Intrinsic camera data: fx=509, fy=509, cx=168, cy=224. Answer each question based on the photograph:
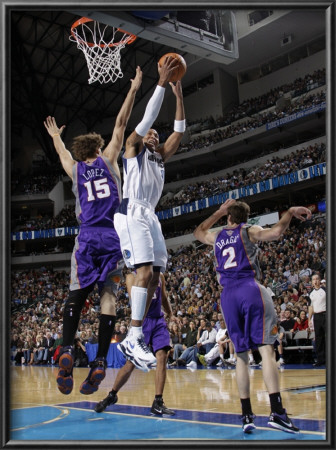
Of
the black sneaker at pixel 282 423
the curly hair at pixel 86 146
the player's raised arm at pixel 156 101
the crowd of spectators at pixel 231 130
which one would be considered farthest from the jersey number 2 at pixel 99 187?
the crowd of spectators at pixel 231 130

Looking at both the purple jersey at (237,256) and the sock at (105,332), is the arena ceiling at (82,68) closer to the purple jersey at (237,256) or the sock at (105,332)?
the purple jersey at (237,256)

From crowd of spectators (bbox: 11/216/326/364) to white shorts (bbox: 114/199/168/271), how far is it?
447 cm

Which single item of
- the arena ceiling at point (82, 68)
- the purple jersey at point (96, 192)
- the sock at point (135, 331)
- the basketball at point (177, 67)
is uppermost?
the arena ceiling at point (82, 68)

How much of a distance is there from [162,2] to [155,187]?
156cm

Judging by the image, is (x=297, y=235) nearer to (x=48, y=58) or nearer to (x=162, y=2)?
(x=162, y=2)

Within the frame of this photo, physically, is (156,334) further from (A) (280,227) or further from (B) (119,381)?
(A) (280,227)

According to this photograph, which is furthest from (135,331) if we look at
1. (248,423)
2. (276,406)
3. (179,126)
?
(179,126)

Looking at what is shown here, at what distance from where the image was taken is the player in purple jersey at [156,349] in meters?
4.80

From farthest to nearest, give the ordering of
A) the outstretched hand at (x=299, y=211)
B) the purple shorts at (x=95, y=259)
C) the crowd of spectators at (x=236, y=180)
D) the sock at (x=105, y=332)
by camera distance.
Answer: the crowd of spectators at (x=236, y=180), the purple shorts at (x=95, y=259), the sock at (x=105, y=332), the outstretched hand at (x=299, y=211)

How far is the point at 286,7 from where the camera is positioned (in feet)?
13.8

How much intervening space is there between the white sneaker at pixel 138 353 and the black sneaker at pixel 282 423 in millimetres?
1045

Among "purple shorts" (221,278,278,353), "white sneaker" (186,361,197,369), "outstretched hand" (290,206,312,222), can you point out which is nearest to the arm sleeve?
"outstretched hand" (290,206,312,222)

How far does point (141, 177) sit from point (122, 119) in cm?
58

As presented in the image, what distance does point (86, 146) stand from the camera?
16.0 feet
